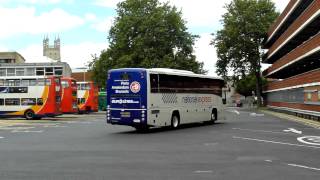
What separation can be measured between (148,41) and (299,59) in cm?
3122

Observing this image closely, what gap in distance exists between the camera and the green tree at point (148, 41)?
7538 cm

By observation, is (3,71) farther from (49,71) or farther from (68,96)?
(68,96)

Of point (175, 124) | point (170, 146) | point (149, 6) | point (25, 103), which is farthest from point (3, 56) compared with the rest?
point (170, 146)

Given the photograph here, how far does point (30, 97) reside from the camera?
42469mm

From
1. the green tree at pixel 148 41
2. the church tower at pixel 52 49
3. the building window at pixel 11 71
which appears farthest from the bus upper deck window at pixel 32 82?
the church tower at pixel 52 49

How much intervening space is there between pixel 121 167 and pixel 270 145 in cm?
733

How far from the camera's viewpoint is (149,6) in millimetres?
80688

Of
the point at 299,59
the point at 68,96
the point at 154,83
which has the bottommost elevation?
the point at 68,96

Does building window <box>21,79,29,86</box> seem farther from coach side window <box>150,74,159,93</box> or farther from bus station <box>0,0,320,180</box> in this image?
coach side window <box>150,74,159,93</box>

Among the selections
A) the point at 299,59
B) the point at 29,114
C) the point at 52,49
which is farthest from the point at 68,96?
the point at 52,49

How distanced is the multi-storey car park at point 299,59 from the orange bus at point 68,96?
19355mm

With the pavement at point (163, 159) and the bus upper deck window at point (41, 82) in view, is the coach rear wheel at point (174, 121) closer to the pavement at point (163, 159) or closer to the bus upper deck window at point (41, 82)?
the pavement at point (163, 159)

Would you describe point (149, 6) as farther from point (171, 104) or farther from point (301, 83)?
point (171, 104)

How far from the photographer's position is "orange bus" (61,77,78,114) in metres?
46.8
